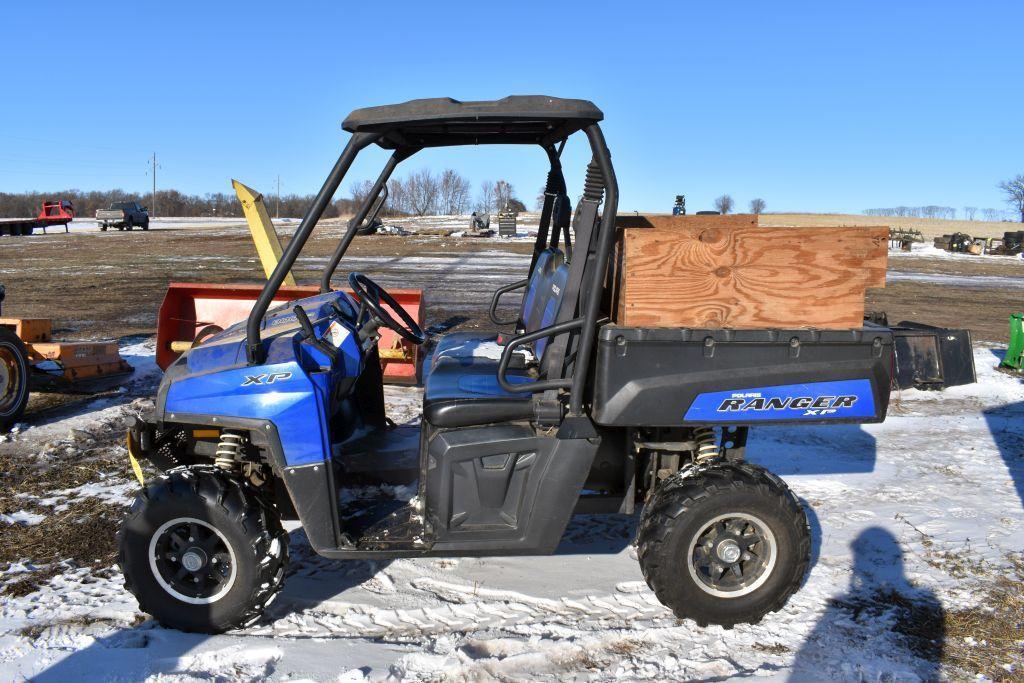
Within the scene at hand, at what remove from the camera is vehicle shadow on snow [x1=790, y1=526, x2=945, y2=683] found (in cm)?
294

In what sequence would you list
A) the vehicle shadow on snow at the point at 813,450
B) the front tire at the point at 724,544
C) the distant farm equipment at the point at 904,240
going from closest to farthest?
1. the front tire at the point at 724,544
2. the vehicle shadow on snow at the point at 813,450
3. the distant farm equipment at the point at 904,240

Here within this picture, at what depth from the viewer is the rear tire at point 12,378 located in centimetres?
573

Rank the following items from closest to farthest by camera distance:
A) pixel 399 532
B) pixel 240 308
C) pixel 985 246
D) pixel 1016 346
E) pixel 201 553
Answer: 1. pixel 201 553
2. pixel 399 532
3. pixel 240 308
4. pixel 1016 346
5. pixel 985 246

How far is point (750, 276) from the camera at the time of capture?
2982 millimetres

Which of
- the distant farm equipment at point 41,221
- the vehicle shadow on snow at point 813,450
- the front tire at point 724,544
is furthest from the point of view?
the distant farm equipment at point 41,221

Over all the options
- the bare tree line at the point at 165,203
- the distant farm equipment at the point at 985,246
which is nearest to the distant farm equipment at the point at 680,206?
the distant farm equipment at the point at 985,246

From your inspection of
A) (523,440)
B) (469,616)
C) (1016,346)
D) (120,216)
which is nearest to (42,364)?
(469,616)

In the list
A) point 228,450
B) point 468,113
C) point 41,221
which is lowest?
point 228,450

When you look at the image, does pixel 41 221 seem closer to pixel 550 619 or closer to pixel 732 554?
pixel 550 619

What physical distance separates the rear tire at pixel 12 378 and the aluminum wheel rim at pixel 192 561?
3.50 m

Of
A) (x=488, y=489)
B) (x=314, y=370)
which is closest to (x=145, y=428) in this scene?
(x=314, y=370)

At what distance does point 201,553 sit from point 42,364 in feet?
14.7

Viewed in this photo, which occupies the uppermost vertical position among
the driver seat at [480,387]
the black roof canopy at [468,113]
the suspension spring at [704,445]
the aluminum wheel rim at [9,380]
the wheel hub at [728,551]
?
the black roof canopy at [468,113]

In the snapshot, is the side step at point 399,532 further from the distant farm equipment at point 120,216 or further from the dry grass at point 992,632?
the distant farm equipment at point 120,216
